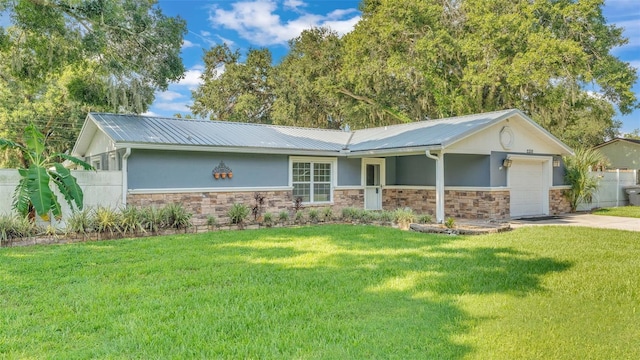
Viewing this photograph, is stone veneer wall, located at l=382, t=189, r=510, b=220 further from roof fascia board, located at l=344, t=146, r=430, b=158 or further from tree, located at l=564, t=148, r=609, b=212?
tree, located at l=564, t=148, r=609, b=212

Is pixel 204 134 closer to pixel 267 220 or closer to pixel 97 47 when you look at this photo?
pixel 267 220

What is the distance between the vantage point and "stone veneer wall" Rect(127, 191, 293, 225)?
1114 centimetres

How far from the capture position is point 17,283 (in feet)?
17.3

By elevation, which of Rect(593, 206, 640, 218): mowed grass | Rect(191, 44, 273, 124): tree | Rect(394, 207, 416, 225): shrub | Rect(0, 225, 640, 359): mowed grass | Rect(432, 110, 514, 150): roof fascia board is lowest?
Rect(0, 225, 640, 359): mowed grass

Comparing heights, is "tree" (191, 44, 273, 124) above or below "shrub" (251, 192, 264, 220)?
above

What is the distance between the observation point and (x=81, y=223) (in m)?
8.91

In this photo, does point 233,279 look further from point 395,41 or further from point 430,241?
point 395,41

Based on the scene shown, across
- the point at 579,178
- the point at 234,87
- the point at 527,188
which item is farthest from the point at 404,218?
the point at 234,87

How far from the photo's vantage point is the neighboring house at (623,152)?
85.7 ft

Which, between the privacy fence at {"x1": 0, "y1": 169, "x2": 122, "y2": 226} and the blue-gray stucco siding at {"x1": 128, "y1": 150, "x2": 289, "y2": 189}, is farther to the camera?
the blue-gray stucco siding at {"x1": 128, "y1": 150, "x2": 289, "y2": 189}

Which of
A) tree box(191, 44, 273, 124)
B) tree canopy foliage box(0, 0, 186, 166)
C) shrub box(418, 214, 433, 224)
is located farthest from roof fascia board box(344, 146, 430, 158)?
tree box(191, 44, 273, 124)

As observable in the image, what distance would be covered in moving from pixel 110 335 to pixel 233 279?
6.43 feet

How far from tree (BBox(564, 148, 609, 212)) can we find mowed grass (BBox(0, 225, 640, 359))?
8.87 m

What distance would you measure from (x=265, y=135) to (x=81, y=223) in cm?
690
